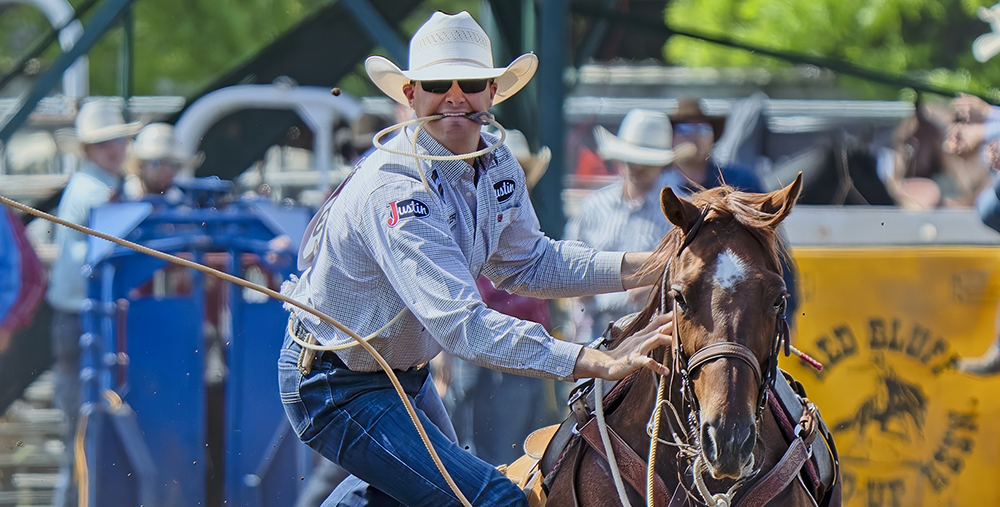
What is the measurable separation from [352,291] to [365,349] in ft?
0.51

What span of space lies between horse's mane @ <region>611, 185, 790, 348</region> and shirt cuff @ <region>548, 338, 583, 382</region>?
0.31 meters

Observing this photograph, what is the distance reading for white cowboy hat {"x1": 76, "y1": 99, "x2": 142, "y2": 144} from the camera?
639cm

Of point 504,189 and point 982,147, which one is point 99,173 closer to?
point 504,189

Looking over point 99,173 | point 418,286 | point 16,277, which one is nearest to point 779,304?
point 418,286

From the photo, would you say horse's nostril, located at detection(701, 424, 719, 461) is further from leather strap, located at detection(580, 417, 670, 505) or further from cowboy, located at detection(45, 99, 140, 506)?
cowboy, located at detection(45, 99, 140, 506)

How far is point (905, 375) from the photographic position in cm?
599

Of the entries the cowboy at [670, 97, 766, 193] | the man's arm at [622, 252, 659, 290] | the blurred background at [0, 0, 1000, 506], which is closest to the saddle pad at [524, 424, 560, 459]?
the man's arm at [622, 252, 659, 290]

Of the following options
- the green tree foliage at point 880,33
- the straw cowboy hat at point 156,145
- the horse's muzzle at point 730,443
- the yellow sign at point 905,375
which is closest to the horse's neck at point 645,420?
the horse's muzzle at point 730,443

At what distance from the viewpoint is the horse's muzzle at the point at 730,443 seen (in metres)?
2.48

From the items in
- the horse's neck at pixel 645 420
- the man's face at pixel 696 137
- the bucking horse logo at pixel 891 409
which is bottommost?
the bucking horse logo at pixel 891 409

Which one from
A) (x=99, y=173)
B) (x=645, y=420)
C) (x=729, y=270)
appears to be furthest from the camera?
(x=99, y=173)

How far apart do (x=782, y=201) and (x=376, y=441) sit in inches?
47.0

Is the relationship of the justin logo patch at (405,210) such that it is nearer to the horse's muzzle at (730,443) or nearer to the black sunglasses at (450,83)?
the black sunglasses at (450,83)

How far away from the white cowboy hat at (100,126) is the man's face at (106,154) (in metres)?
0.02
